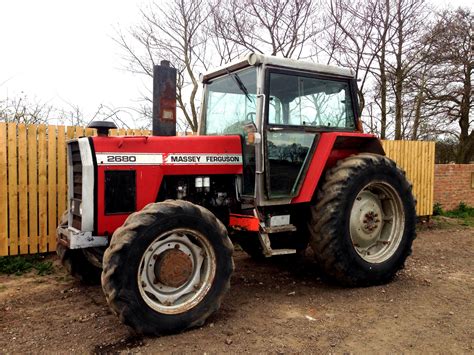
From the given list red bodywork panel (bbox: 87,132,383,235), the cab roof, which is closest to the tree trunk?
the cab roof

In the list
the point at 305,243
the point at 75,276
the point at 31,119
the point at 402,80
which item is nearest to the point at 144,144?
the point at 75,276

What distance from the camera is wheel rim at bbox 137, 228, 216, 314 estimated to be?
12.0ft

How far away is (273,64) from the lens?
15.1ft

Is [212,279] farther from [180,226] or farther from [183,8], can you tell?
[183,8]

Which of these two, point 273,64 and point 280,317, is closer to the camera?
point 280,317

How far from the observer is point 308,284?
5.11 meters

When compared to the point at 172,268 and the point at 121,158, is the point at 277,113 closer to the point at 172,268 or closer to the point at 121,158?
the point at 121,158

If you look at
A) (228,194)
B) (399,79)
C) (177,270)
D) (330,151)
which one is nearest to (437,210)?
(399,79)

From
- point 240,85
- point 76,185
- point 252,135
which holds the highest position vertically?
point 240,85

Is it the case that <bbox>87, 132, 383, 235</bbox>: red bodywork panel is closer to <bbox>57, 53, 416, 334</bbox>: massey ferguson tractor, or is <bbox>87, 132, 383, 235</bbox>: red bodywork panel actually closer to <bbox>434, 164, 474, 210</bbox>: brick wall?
<bbox>57, 53, 416, 334</bbox>: massey ferguson tractor

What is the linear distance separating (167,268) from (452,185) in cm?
1016

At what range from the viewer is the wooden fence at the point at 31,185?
6.06 meters

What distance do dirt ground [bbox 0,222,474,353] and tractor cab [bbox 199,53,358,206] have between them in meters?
1.10

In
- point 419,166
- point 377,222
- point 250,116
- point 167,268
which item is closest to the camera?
point 167,268
